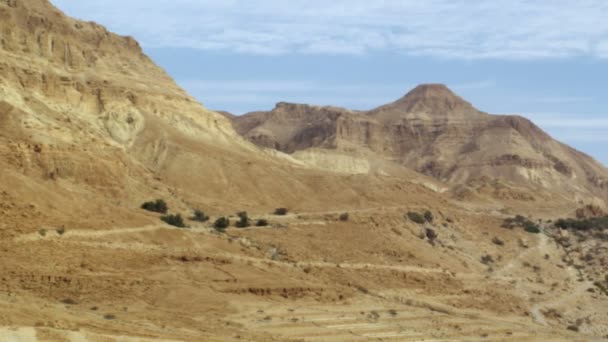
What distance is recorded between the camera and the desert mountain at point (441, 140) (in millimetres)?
141150

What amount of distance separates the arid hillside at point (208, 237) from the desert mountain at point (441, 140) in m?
42.3

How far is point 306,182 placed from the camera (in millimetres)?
73875

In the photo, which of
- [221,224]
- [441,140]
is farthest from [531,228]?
[441,140]

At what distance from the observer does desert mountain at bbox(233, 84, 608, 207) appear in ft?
463

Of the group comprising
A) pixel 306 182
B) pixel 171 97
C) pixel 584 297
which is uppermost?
pixel 171 97

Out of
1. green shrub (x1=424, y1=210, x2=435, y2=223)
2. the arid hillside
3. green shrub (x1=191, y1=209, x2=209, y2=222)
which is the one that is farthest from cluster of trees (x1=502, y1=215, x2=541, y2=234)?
green shrub (x1=191, y1=209, x2=209, y2=222)

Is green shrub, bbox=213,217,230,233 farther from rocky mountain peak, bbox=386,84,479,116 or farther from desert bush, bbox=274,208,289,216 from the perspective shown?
rocky mountain peak, bbox=386,84,479,116

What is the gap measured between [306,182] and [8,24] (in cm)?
2749

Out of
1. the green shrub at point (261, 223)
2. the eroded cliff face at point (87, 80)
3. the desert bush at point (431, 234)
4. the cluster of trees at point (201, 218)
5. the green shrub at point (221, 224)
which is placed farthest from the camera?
the eroded cliff face at point (87, 80)

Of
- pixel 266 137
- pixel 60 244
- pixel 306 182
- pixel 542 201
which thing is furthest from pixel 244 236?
pixel 266 137

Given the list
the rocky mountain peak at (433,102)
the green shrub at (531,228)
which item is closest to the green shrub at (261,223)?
the green shrub at (531,228)

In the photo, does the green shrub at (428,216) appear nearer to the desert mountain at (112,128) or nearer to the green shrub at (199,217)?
the desert mountain at (112,128)

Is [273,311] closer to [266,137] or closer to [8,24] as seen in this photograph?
[8,24]

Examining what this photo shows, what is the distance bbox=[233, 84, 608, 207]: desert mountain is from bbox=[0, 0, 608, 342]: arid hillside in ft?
139
